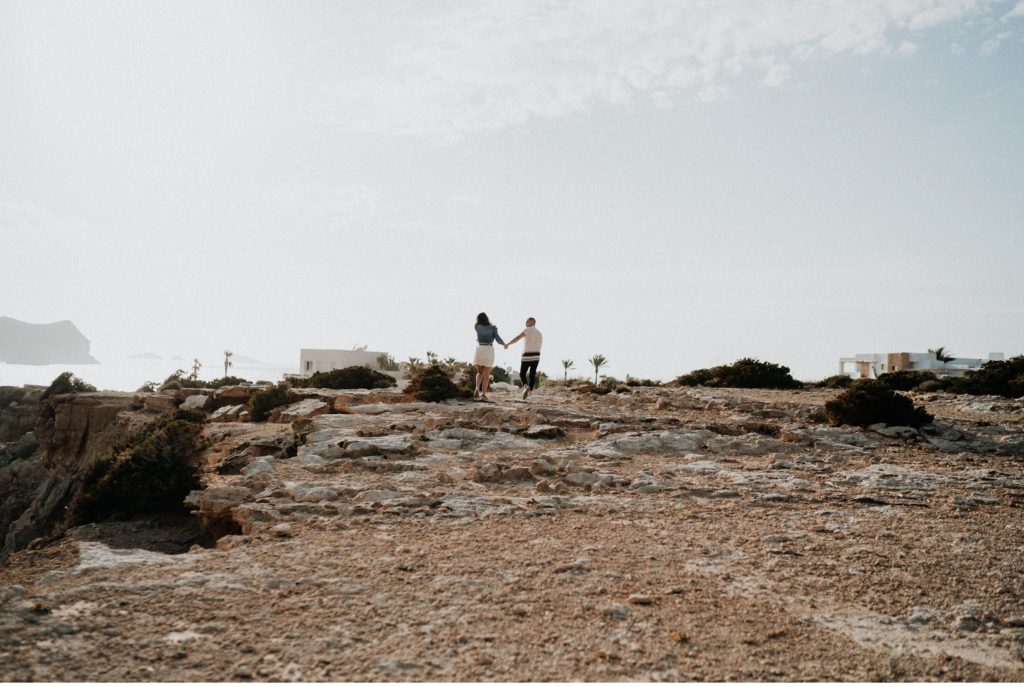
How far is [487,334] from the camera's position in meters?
17.4

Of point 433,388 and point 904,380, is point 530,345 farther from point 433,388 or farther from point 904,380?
point 904,380

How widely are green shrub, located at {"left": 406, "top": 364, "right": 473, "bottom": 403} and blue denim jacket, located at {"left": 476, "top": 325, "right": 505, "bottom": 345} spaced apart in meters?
1.93

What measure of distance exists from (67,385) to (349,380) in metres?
21.8

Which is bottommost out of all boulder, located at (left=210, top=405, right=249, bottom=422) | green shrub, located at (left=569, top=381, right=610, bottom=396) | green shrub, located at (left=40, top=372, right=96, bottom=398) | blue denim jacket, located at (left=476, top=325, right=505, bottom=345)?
boulder, located at (left=210, top=405, right=249, bottom=422)

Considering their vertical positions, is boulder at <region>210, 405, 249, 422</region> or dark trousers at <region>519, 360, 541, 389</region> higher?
dark trousers at <region>519, 360, 541, 389</region>

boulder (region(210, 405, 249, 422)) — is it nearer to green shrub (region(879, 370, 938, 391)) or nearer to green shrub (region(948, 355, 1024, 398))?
green shrub (region(948, 355, 1024, 398))

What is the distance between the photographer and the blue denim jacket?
17.4m

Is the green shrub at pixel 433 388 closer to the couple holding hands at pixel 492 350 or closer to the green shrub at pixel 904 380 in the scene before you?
the couple holding hands at pixel 492 350

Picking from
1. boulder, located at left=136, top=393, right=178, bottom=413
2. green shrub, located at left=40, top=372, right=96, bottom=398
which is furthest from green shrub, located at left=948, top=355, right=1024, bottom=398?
green shrub, located at left=40, top=372, right=96, bottom=398

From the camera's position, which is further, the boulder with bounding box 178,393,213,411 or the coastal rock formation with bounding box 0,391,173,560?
the boulder with bounding box 178,393,213,411

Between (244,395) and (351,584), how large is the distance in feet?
63.9

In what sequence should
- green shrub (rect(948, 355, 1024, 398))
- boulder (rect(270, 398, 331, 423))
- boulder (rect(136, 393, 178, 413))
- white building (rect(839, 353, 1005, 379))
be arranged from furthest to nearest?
1. white building (rect(839, 353, 1005, 379))
2. green shrub (rect(948, 355, 1024, 398))
3. boulder (rect(136, 393, 178, 413))
4. boulder (rect(270, 398, 331, 423))

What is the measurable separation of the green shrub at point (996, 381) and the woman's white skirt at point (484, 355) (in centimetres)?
1877

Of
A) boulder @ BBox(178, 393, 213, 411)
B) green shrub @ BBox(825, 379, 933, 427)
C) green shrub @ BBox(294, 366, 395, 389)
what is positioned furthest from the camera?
green shrub @ BBox(294, 366, 395, 389)
